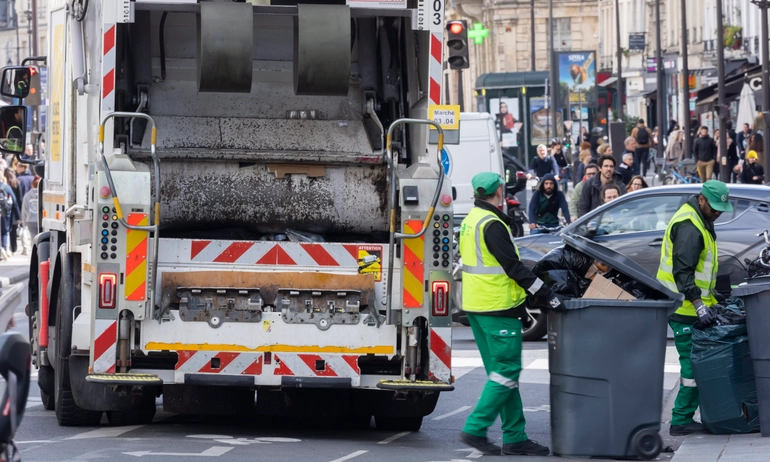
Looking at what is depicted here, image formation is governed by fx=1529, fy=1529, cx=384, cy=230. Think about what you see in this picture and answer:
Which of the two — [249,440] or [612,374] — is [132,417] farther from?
[612,374]

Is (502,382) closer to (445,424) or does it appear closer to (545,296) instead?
(545,296)

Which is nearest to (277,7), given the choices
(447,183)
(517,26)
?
(447,183)

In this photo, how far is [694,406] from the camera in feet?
30.0

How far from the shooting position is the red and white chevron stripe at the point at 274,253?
28.1ft

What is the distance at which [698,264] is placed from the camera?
8930 millimetres

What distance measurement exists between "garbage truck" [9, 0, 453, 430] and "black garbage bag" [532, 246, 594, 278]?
587 mm

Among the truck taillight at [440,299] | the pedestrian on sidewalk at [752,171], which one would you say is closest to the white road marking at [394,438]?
the truck taillight at [440,299]

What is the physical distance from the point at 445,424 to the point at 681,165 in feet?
83.7

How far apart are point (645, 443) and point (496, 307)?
1.07 m

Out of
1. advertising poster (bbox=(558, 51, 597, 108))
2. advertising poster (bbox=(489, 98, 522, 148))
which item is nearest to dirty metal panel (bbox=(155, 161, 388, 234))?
advertising poster (bbox=(489, 98, 522, 148))

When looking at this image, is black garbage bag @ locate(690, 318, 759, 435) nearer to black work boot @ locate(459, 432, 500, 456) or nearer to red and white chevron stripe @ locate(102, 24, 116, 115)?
black work boot @ locate(459, 432, 500, 456)

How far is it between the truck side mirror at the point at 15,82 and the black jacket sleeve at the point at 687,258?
4511 millimetres

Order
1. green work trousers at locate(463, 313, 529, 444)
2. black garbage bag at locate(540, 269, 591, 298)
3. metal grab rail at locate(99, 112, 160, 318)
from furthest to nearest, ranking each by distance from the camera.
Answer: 1. black garbage bag at locate(540, 269, 591, 298)
2. green work trousers at locate(463, 313, 529, 444)
3. metal grab rail at locate(99, 112, 160, 318)

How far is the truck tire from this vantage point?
8836mm
